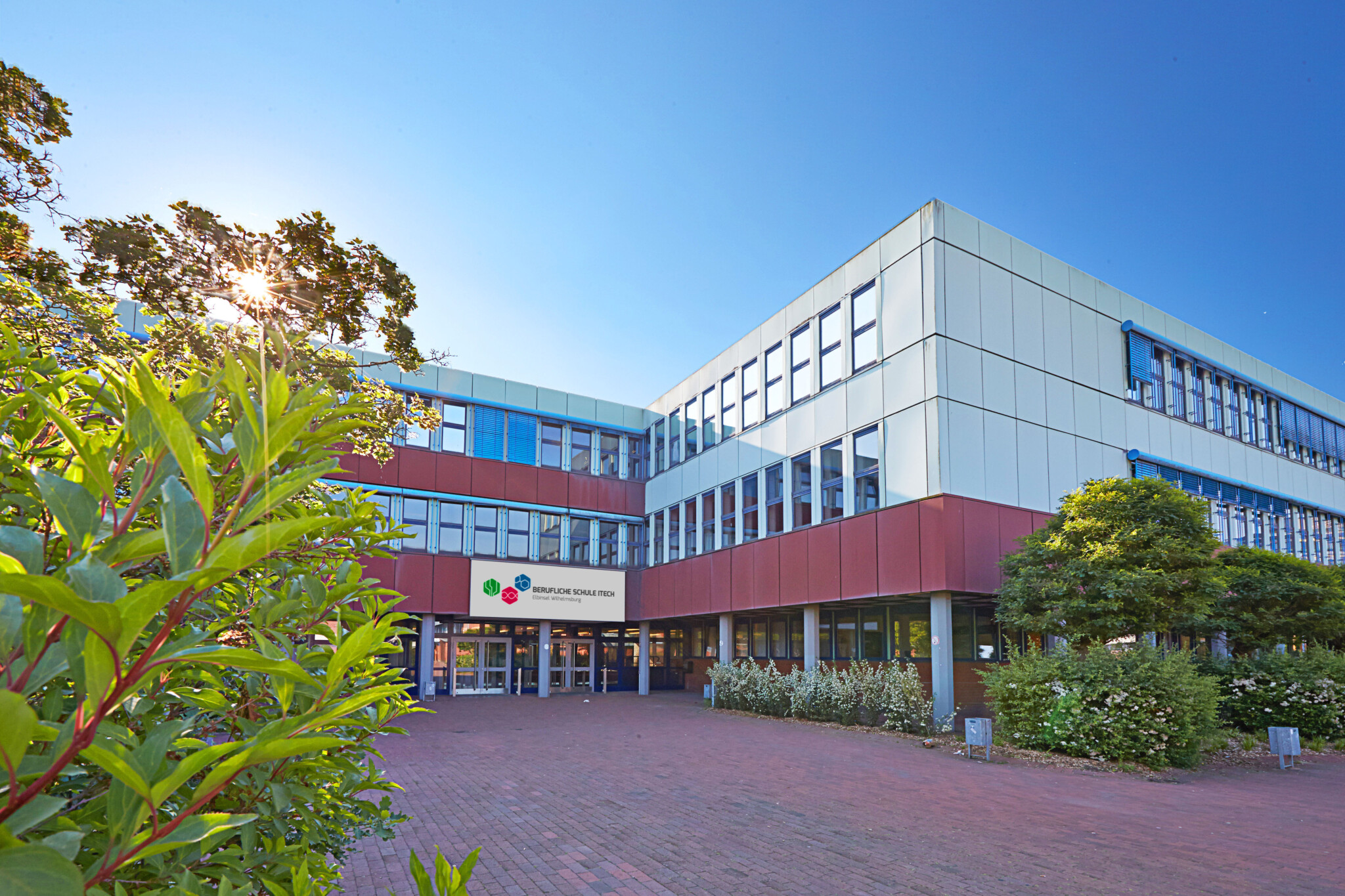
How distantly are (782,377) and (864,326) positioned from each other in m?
3.54

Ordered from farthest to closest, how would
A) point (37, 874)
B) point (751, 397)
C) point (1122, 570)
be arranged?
point (751, 397) < point (1122, 570) < point (37, 874)

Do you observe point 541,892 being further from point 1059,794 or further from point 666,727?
point 666,727

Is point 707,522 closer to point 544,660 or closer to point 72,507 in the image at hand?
point 544,660

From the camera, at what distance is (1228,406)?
83.7 feet

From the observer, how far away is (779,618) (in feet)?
82.5

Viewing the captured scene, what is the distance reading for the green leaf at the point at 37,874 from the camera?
817mm

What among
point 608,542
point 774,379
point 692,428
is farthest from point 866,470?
point 608,542

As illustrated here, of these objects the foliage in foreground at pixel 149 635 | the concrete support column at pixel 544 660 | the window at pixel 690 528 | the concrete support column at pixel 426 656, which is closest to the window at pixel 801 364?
the window at pixel 690 528

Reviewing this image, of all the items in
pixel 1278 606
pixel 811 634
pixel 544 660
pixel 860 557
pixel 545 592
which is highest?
pixel 860 557

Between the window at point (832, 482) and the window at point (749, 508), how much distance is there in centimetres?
332

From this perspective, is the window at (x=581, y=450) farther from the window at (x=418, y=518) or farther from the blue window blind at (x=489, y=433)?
the window at (x=418, y=518)

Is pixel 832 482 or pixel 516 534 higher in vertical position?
pixel 832 482

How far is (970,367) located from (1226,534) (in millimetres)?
12552

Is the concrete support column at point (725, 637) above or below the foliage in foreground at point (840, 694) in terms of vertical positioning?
above
